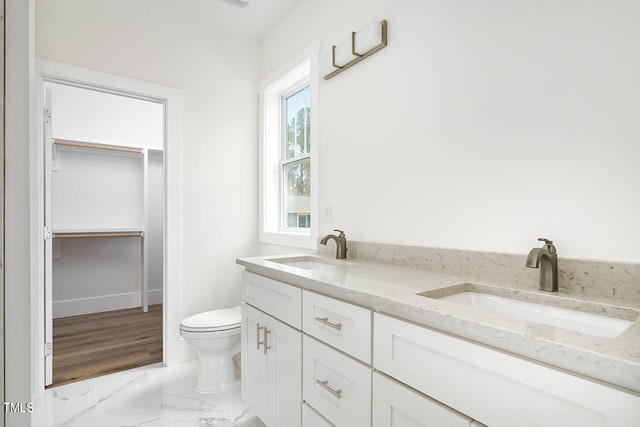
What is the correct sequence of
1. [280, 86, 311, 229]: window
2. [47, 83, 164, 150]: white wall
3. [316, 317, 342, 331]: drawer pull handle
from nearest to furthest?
[316, 317, 342, 331]: drawer pull handle < [280, 86, 311, 229]: window < [47, 83, 164, 150]: white wall

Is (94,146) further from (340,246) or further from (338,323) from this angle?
(338,323)

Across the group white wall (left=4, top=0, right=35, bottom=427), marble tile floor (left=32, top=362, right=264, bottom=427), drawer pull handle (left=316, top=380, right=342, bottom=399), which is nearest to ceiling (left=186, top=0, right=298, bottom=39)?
white wall (left=4, top=0, right=35, bottom=427)

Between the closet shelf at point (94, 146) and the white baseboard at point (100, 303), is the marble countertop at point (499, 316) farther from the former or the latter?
the white baseboard at point (100, 303)

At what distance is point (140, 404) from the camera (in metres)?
2.01

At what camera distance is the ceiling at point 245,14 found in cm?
252

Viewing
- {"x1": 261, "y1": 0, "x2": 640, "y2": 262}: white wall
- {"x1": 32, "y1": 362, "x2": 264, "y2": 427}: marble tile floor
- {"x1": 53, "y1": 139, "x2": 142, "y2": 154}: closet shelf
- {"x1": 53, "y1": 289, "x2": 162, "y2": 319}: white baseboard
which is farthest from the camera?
{"x1": 53, "y1": 289, "x2": 162, "y2": 319}: white baseboard

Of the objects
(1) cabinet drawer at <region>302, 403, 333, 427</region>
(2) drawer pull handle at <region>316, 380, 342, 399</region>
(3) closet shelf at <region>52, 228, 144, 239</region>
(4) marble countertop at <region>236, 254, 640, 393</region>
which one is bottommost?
(1) cabinet drawer at <region>302, 403, 333, 427</region>

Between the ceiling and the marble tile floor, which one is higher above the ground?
the ceiling

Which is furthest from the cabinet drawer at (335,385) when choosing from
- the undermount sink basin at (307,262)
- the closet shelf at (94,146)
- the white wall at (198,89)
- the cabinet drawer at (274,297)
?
the closet shelf at (94,146)

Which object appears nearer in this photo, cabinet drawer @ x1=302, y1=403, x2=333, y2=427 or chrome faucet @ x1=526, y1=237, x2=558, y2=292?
chrome faucet @ x1=526, y1=237, x2=558, y2=292

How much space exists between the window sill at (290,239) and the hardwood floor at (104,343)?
1297 millimetres

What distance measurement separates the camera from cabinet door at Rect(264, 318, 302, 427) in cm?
138

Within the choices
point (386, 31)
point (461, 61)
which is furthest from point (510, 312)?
point (386, 31)

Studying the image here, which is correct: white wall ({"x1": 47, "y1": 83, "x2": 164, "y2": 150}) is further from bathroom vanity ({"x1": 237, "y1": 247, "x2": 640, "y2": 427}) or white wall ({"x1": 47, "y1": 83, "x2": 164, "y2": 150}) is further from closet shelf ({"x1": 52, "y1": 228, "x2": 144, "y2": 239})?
bathroom vanity ({"x1": 237, "y1": 247, "x2": 640, "y2": 427})
